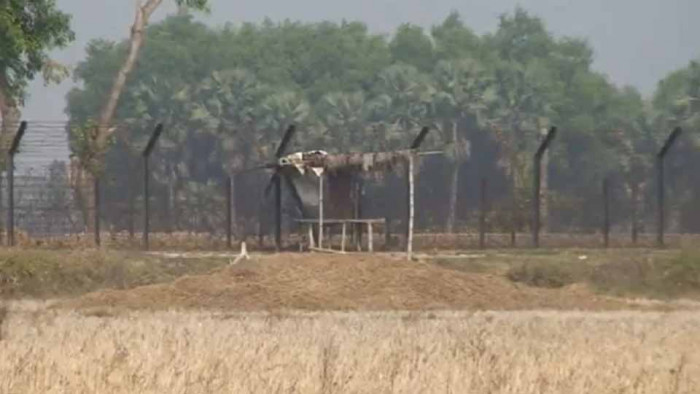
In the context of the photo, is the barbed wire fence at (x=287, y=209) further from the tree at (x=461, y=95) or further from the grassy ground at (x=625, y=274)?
the tree at (x=461, y=95)

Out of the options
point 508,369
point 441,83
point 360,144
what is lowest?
point 508,369

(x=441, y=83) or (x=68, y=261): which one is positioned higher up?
(x=441, y=83)

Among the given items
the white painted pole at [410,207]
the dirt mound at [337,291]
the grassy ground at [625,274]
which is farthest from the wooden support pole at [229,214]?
the dirt mound at [337,291]

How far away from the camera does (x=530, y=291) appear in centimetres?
2730

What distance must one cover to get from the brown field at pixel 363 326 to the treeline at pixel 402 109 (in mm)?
5491

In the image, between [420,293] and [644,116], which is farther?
[644,116]

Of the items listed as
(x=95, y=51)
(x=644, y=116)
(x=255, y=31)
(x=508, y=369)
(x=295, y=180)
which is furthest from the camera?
(x=255, y=31)

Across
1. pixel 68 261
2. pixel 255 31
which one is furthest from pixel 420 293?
pixel 255 31

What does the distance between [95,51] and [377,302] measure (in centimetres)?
8503

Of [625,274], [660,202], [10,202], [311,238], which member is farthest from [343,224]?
[625,274]

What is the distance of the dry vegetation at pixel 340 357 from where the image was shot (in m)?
12.3

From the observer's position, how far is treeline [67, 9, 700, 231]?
126ft

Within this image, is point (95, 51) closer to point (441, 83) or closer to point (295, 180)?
point (441, 83)

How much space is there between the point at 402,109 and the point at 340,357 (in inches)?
3026
